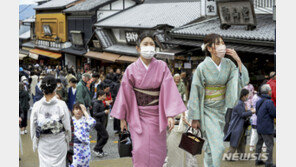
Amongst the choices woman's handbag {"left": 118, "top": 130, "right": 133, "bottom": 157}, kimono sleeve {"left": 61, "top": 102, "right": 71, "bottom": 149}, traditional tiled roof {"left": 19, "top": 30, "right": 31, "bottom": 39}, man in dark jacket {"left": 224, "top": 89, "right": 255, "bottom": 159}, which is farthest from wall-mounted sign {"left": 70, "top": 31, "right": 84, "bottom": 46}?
woman's handbag {"left": 118, "top": 130, "right": 133, "bottom": 157}

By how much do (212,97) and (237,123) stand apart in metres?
2.43

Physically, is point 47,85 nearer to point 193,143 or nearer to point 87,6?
point 193,143

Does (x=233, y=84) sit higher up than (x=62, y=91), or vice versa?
(x=233, y=84)

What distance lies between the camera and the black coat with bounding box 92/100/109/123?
26.9 ft

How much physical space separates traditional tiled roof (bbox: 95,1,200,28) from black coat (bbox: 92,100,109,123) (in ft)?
38.0

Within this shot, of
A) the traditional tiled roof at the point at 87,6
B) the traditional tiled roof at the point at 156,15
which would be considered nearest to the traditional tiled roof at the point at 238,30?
the traditional tiled roof at the point at 156,15

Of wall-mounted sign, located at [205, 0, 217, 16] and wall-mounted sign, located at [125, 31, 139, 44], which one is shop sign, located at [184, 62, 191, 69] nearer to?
wall-mounted sign, located at [205, 0, 217, 16]

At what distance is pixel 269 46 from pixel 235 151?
5.85m

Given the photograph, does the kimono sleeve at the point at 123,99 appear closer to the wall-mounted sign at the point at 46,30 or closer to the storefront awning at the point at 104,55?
the storefront awning at the point at 104,55

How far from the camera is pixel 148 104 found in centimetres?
475

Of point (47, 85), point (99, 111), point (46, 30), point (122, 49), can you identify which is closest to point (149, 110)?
point (47, 85)

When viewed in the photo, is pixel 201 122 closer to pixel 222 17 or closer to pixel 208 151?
pixel 208 151

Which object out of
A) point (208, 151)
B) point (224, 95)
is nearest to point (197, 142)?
point (208, 151)

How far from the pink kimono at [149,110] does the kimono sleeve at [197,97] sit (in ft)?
0.83
